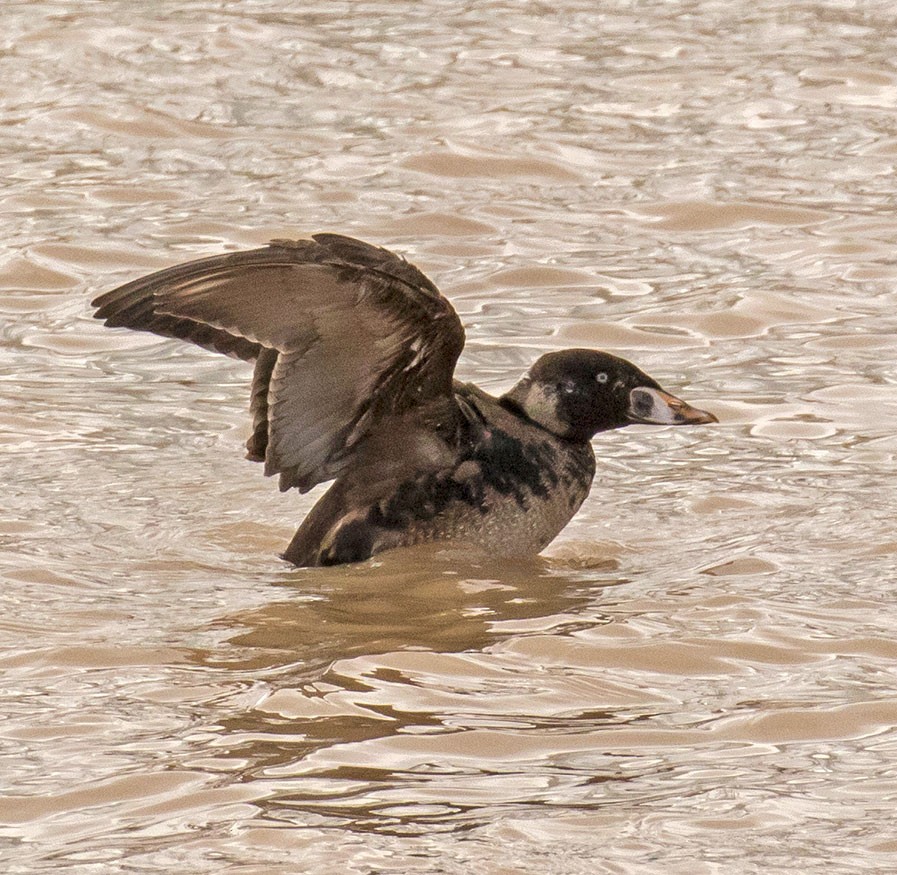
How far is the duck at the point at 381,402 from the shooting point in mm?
5980

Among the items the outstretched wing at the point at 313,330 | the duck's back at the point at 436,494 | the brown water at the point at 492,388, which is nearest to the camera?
the brown water at the point at 492,388

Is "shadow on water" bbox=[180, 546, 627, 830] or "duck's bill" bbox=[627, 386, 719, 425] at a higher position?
"duck's bill" bbox=[627, 386, 719, 425]

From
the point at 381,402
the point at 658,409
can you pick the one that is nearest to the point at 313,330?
the point at 381,402

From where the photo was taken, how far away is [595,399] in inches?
278

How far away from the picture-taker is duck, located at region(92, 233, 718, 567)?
598cm

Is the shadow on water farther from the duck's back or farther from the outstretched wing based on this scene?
the outstretched wing

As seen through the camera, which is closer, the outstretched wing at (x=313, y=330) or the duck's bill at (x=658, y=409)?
the outstretched wing at (x=313, y=330)

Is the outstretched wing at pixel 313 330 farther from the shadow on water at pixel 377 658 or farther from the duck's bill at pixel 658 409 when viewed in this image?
the duck's bill at pixel 658 409

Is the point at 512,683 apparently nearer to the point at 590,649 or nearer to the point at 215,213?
the point at 590,649

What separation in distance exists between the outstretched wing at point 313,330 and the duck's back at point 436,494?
10cm

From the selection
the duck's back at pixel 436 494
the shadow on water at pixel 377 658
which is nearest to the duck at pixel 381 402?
the duck's back at pixel 436 494

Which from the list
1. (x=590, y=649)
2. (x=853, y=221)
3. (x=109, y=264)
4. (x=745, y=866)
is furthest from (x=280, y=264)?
(x=853, y=221)

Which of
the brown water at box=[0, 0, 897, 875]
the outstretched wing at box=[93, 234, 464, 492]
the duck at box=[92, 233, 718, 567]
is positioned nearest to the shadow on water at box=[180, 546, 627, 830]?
the brown water at box=[0, 0, 897, 875]

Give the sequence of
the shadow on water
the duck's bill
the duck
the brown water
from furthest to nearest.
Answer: the duck's bill < the duck < the shadow on water < the brown water
